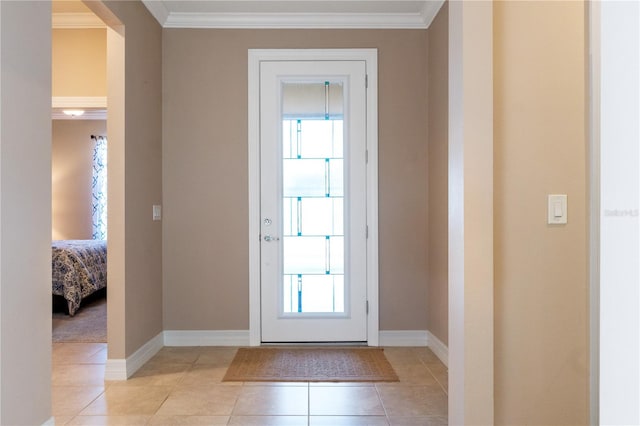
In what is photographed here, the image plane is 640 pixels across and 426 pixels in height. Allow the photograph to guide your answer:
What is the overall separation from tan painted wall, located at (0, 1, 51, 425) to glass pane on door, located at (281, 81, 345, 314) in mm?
1940

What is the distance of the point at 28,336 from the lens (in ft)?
6.47

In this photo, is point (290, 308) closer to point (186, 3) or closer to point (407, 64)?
point (407, 64)

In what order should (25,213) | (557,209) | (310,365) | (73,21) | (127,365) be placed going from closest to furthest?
(557,209) < (25,213) < (127,365) < (310,365) < (73,21)

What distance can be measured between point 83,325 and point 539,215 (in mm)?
4327

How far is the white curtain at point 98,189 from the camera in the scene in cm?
783

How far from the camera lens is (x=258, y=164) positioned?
12.4 ft

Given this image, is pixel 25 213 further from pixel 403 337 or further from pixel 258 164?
pixel 403 337

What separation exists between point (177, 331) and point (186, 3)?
2602mm

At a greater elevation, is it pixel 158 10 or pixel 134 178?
pixel 158 10

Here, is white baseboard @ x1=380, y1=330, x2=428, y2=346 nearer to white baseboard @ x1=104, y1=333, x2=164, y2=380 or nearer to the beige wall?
white baseboard @ x1=104, y1=333, x2=164, y2=380

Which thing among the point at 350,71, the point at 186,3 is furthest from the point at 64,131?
the point at 350,71

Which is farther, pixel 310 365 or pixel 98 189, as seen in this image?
pixel 98 189

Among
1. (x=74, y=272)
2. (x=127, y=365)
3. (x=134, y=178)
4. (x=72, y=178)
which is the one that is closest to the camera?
(x=127, y=365)

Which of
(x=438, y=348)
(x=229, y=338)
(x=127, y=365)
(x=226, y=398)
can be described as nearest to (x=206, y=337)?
(x=229, y=338)
